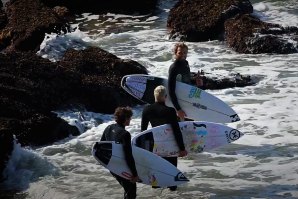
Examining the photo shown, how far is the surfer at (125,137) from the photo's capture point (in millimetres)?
6164

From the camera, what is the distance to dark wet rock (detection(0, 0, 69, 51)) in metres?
15.1

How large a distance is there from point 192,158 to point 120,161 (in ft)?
7.94

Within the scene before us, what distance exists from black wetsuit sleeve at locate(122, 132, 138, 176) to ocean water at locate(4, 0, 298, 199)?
1.01 metres

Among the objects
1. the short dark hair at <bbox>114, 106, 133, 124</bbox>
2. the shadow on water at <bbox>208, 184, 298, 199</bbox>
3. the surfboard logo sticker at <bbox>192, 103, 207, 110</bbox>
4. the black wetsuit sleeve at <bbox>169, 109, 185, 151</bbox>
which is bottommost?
the shadow on water at <bbox>208, 184, 298, 199</bbox>

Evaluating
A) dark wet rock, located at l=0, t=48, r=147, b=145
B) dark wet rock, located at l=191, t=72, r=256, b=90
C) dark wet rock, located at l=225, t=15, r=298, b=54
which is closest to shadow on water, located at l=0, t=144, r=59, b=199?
dark wet rock, located at l=0, t=48, r=147, b=145

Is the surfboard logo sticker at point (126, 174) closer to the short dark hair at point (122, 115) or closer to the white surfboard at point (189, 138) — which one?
the short dark hair at point (122, 115)

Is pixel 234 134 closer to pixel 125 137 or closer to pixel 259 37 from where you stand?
pixel 125 137

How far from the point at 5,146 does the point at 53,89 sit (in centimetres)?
299

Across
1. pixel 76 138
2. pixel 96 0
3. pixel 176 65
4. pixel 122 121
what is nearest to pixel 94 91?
pixel 76 138

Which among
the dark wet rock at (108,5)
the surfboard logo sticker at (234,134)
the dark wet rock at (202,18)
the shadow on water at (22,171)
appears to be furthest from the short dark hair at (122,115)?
the dark wet rock at (108,5)

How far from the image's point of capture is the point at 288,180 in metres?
7.55

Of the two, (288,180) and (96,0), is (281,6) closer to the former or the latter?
(96,0)

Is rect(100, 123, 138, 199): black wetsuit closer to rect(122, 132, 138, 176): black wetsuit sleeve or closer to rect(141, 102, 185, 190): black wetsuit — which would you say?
rect(122, 132, 138, 176): black wetsuit sleeve

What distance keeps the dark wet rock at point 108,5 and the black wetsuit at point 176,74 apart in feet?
46.8
